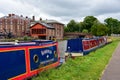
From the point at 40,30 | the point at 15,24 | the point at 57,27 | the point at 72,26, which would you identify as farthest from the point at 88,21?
the point at 40,30

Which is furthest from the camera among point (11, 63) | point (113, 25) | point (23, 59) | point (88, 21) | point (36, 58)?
point (113, 25)

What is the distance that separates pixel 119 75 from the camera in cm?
1012

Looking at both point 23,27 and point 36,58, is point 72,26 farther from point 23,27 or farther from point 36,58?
point 36,58

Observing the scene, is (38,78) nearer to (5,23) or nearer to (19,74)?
(19,74)

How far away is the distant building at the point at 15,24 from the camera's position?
100688 millimetres

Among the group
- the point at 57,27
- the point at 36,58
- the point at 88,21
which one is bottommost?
the point at 36,58

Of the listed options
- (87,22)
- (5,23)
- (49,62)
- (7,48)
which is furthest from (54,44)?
(87,22)

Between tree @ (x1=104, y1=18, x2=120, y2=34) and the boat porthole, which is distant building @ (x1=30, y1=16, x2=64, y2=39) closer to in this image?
tree @ (x1=104, y1=18, x2=120, y2=34)

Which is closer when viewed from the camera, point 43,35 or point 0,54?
point 0,54

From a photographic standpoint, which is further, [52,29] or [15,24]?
[52,29]

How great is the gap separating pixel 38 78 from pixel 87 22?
387ft

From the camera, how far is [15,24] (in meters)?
100

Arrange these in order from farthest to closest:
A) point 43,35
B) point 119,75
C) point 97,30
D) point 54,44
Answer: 1. point 43,35
2. point 97,30
3. point 54,44
4. point 119,75

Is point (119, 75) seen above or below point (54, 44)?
below
